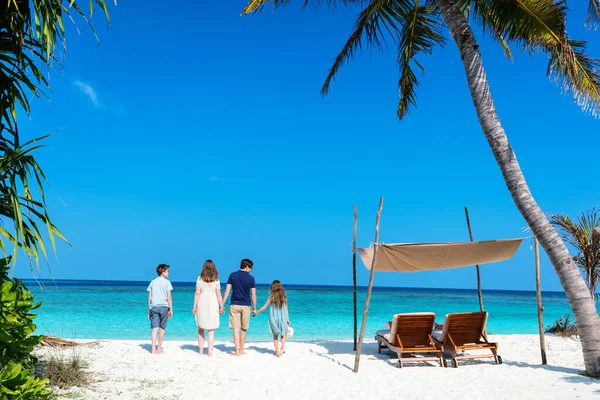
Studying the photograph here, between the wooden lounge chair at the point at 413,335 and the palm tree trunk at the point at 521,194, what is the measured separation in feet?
6.32

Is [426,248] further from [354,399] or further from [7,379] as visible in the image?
[7,379]

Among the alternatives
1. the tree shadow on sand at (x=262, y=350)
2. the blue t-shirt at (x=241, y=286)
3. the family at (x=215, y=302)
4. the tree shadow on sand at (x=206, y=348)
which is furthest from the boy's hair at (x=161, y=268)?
the tree shadow on sand at (x=262, y=350)

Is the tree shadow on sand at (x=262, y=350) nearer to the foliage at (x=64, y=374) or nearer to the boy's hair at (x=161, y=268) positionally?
the boy's hair at (x=161, y=268)

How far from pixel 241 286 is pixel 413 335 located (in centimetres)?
282

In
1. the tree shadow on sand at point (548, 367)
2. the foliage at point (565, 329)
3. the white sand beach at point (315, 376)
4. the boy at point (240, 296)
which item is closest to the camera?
the white sand beach at point (315, 376)

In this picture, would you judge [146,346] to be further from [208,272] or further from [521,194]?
[521,194]

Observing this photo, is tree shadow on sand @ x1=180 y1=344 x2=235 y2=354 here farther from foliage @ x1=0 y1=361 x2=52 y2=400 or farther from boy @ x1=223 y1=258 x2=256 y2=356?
foliage @ x1=0 y1=361 x2=52 y2=400

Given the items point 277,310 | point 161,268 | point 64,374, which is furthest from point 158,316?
point 64,374

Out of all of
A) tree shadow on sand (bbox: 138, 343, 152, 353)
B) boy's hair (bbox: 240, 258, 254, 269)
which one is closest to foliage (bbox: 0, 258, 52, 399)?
boy's hair (bbox: 240, 258, 254, 269)

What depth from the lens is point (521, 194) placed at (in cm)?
693

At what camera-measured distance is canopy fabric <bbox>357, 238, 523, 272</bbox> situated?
7559mm

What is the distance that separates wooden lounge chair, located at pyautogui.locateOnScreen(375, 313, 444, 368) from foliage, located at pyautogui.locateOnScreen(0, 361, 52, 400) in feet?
16.5

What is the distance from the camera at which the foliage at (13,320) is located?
4.14 metres

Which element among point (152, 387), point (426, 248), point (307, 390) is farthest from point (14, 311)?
point (426, 248)
